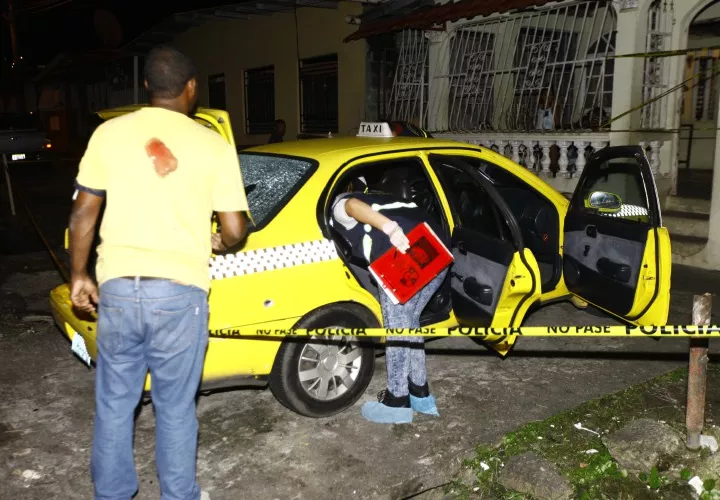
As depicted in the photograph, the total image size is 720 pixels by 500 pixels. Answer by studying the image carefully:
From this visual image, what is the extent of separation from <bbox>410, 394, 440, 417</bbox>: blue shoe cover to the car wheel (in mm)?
339

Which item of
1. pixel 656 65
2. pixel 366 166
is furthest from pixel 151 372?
pixel 656 65

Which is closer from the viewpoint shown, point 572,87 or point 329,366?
point 329,366

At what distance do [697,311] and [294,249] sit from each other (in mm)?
2191

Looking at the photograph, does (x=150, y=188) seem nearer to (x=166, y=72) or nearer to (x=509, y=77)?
(x=166, y=72)

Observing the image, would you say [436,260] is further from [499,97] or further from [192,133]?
[499,97]

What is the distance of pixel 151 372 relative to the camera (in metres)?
2.76

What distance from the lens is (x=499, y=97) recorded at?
35.2 feet

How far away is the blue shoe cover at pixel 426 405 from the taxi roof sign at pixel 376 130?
6.03ft

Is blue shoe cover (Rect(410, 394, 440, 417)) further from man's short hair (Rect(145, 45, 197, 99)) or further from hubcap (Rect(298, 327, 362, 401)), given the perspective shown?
man's short hair (Rect(145, 45, 197, 99))

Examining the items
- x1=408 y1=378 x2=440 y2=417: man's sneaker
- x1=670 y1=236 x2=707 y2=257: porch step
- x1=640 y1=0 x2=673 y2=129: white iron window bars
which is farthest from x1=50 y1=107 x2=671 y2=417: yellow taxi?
x1=640 y1=0 x2=673 y2=129: white iron window bars

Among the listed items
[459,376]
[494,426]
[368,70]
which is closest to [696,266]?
[459,376]

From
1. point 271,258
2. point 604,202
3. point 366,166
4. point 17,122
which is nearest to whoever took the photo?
point 271,258

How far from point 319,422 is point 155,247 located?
1.87 m

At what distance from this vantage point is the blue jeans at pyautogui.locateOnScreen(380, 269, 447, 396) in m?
3.88
